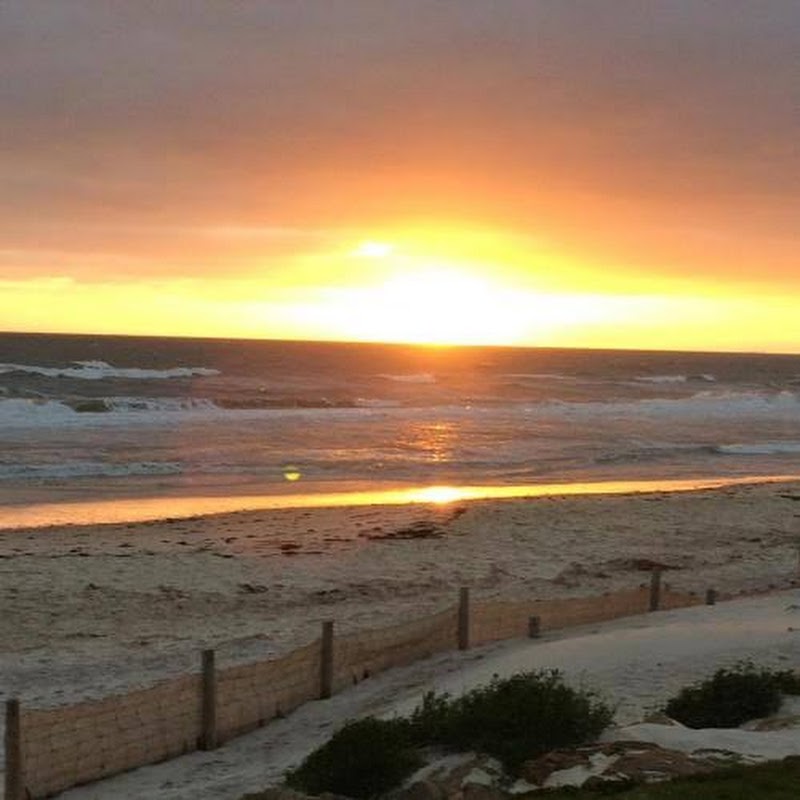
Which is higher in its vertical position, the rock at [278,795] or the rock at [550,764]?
the rock at [550,764]

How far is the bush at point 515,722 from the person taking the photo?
8062mm

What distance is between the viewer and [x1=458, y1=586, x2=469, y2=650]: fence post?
12.4m

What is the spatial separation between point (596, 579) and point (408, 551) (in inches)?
139

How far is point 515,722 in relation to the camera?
26.9 ft

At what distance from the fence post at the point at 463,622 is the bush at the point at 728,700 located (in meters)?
3.24

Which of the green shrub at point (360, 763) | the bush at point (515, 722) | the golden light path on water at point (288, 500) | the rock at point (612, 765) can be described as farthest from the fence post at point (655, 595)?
the golden light path on water at point (288, 500)

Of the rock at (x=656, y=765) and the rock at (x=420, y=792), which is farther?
the rock at (x=420, y=792)

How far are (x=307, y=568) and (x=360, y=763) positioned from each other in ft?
33.3

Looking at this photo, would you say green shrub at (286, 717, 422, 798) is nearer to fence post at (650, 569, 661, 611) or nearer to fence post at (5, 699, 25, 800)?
fence post at (5, 699, 25, 800)

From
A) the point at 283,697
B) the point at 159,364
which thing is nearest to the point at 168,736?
the point at 283,697

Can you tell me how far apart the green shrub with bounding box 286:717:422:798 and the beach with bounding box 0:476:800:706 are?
396 centimetres

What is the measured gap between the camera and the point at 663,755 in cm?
754

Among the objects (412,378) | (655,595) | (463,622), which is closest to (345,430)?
(655,595)

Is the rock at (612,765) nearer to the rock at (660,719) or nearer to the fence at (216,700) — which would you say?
the rock at (660,719)
